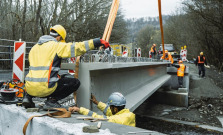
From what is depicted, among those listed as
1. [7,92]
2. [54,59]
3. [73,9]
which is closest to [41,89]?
[54,59]

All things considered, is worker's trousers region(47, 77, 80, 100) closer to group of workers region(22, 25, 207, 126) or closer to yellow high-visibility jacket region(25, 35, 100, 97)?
group of workers region(22, 25, 207, 126)

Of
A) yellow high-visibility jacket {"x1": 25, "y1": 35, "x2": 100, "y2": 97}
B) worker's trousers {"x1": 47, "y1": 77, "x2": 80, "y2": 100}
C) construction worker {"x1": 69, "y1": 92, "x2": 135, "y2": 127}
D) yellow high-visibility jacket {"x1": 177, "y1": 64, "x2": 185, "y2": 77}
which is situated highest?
yellow high-visibility jacket {"x1": 25, "y1": 35, "x2": 100, "y2": 97}

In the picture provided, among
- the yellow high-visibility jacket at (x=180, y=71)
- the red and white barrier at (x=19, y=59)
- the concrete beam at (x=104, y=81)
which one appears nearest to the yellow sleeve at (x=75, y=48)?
the concrete beam at (x=104, y=81)

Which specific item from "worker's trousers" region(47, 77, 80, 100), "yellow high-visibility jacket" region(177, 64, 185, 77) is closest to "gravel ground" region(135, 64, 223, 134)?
"yellow high-visibility jacket" region(177, 64, 185, 77)

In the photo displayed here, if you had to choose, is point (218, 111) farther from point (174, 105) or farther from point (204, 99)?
point (174, 105)

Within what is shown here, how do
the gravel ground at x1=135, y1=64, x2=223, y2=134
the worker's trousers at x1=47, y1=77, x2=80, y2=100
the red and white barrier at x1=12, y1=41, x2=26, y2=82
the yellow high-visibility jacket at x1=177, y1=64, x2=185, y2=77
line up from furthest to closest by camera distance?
the yellow high-visibility jacket at x1=177, y1=64, x2=185, y2=77, the gravel ground at x1=135, y1=64, x2=223, y2=134, the red and white barrier at x1=12, y1=41, x2=26, y2=82, the worker's trousers at x1=47, y1=77, x2=80, y2=100

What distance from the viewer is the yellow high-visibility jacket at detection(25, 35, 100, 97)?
3049 millimetres

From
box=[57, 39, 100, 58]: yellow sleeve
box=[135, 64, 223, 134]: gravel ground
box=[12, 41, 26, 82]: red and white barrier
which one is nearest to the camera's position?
box=[57, 39, 100, 58]: yellow sleeve

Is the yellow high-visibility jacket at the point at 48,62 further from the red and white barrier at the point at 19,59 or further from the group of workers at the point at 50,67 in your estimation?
the red and white barrier at the point at 19,59

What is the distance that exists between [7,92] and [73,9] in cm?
1462

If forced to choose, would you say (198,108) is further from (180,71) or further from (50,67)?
(50,67)

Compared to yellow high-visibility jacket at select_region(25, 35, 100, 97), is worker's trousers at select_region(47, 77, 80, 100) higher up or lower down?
lower down

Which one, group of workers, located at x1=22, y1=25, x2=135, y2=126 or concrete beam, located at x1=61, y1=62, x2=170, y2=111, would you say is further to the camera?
concrete beam, located at x1=61, y1=62, x2=170, y2=111

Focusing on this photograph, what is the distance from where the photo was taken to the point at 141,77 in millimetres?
8961
